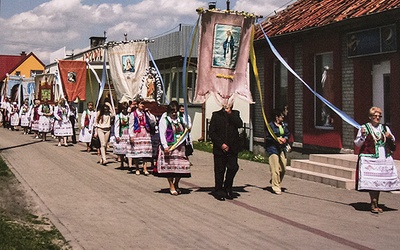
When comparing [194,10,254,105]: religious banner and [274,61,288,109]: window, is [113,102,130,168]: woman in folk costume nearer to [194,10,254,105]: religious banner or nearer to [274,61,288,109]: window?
[194,10,254,105]: religious banner

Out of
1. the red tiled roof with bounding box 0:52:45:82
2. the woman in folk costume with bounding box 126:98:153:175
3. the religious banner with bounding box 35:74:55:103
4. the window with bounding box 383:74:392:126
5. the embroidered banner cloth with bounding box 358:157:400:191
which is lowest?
the embroidered banner cloth with bounding box 358:157:400:191

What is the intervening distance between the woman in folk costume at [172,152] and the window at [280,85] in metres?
7.41

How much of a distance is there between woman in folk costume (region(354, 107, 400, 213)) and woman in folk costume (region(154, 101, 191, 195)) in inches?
131

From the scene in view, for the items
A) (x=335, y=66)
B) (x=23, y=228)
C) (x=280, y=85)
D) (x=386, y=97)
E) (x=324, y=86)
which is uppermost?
(x=335, y=66)

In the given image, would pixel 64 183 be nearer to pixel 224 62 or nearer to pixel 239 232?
pixel 224 62

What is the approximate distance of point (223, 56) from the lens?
36.0 ft

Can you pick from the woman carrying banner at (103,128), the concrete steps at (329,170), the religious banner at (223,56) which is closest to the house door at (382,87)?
the concrete steps at (329,170)

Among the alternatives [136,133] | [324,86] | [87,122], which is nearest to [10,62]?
[87,122]

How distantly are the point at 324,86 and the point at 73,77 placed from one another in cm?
896

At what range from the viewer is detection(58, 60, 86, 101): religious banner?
64.4 feet

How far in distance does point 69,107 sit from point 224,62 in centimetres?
1275

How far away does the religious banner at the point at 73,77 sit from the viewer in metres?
19.6

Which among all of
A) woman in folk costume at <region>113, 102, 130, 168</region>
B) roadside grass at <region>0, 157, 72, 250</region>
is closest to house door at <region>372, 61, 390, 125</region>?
woman in folk costume at <region>113, 102, 130, 168</region>

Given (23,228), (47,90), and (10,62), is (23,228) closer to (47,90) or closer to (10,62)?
(47,90)
